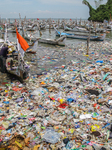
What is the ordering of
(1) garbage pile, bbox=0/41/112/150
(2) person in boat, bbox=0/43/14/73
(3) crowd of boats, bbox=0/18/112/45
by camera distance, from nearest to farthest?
(1) garbage pile, bbox=0/41/112/150, (2) person in boat, bbox=0/43/14/73, (3) crowd of boats, bbox=0/18/112/45

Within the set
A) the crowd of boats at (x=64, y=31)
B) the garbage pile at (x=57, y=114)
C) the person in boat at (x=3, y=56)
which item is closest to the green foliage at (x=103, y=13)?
the crowd of boats at (x=64, y=31)

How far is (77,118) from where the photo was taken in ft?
13.5

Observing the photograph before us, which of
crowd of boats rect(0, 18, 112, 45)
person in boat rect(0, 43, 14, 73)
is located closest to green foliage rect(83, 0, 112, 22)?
crowd of boats rect(0, 18, 112, 45)

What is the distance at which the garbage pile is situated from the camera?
329 cm

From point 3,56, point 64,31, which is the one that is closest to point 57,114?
point 3,56

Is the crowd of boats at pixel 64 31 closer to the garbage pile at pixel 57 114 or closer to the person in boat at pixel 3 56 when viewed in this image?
the person in boat at pixel 3 56

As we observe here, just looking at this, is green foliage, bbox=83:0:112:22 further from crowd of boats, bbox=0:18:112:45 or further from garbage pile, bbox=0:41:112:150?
garbage pile, bbox=0:41:112:150

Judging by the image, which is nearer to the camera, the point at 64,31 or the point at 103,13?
the point at 64,31

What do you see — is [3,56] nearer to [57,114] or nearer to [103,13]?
[57,114]

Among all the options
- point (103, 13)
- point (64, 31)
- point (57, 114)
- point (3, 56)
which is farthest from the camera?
point (103, 13)

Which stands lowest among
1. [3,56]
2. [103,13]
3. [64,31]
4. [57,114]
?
[57,114]

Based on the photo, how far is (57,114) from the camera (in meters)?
4.35

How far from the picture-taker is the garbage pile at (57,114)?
3.29 m

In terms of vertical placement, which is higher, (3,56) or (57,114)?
(3,56)
